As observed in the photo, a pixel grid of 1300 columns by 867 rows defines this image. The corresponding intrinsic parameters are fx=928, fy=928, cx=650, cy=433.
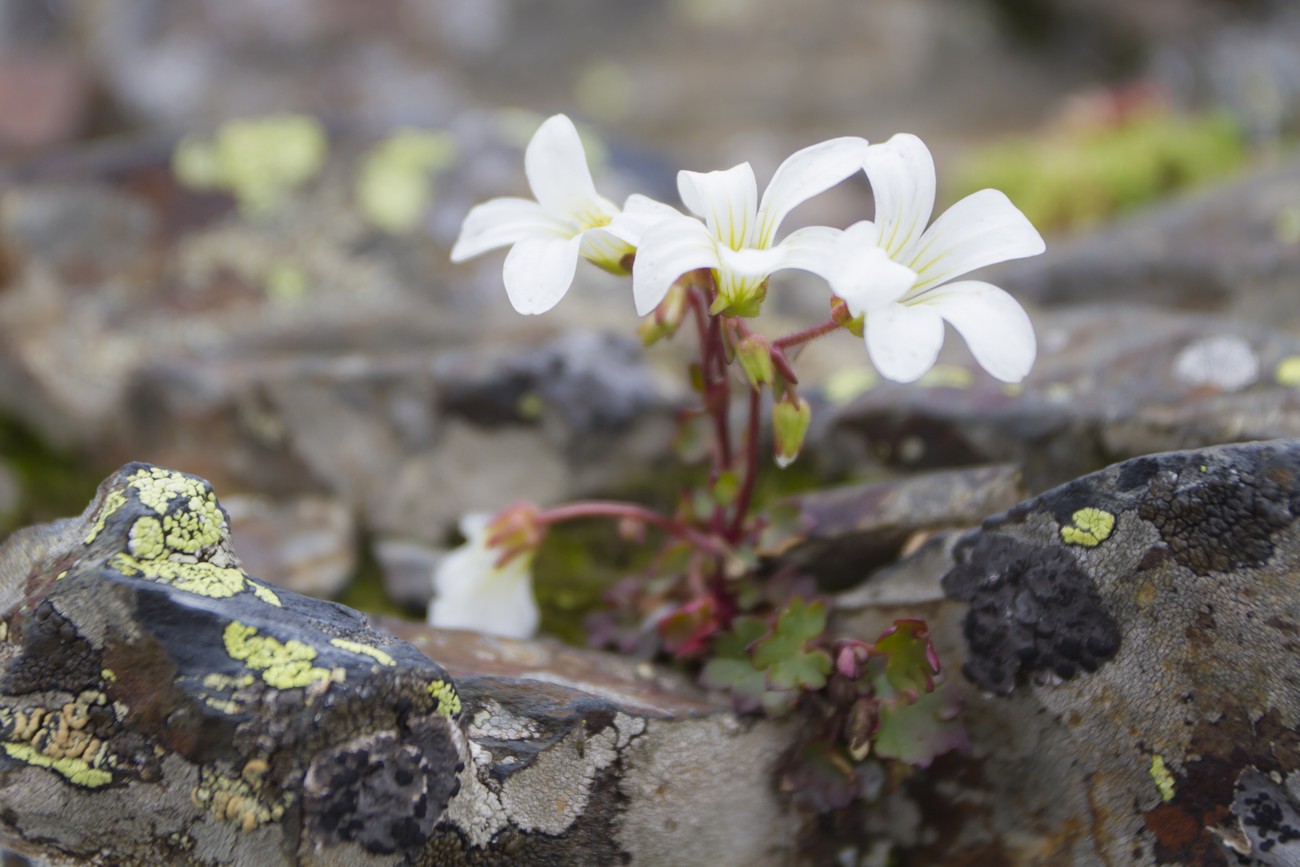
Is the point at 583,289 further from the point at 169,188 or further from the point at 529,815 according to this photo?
the point at 529,815

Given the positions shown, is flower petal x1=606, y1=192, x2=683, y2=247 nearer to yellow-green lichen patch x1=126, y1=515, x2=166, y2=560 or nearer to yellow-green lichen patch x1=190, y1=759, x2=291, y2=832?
yellow-green lichen patch x1=126, y1=515, x2=166, y2=560

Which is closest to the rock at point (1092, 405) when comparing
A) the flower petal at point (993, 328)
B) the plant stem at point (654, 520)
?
the plant stem at point (654, 520)

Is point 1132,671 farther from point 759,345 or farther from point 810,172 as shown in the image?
point 810,172

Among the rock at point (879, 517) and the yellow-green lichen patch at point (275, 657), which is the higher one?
the yellow-green lichen patch at point (275, 657)

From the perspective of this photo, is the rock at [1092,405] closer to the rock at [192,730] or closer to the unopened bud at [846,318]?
the unopened bud at [846,318]

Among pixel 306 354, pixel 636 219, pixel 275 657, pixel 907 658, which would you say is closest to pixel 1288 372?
pixel 907 658

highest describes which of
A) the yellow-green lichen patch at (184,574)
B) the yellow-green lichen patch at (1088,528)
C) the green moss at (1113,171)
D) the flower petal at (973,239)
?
the flower petal at (973,239)
